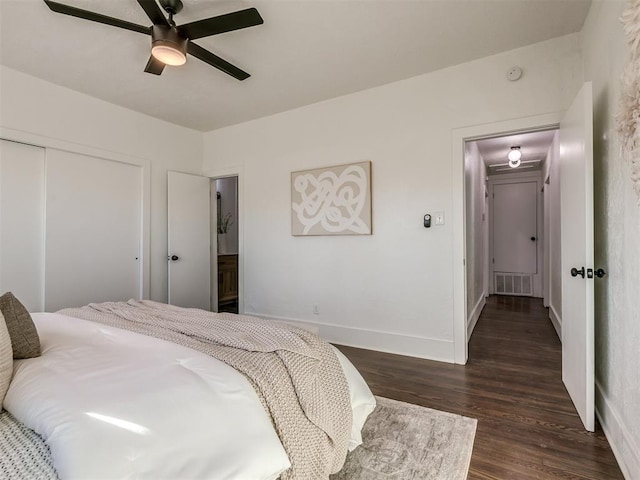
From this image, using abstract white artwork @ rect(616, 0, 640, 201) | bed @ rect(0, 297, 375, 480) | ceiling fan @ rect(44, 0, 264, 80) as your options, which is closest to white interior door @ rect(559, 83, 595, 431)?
abstract white artwork @ rect(616, 0, 640, 201)

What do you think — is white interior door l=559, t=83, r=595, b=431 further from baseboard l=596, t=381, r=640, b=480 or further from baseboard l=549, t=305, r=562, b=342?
baseboard l=549, t=305, r=562, b=342

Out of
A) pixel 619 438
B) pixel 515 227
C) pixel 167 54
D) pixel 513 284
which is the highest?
pixel 167 54

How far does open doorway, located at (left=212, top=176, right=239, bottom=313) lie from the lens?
534 centimetres

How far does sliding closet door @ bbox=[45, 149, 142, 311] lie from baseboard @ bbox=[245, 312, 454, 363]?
2080 mm

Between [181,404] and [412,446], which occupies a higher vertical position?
[181,404]

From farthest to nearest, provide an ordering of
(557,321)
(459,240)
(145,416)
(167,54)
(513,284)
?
(513,284) → (557,321) → (459,240) → (167,54) → (145,416)

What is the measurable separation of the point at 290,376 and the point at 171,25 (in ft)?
6.86

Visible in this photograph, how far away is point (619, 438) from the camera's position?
63.7 inches

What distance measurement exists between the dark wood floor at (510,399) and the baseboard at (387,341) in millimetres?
106

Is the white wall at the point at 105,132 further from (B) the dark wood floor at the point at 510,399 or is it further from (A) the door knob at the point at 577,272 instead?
(A) the door knob at the point at 577,272

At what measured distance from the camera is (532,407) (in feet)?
6.96

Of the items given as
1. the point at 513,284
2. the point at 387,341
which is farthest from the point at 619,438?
the point at 513,284

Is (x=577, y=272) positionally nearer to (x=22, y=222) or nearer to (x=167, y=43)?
(x=167, y=43)

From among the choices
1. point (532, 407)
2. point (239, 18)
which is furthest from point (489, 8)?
point (532, 407)
